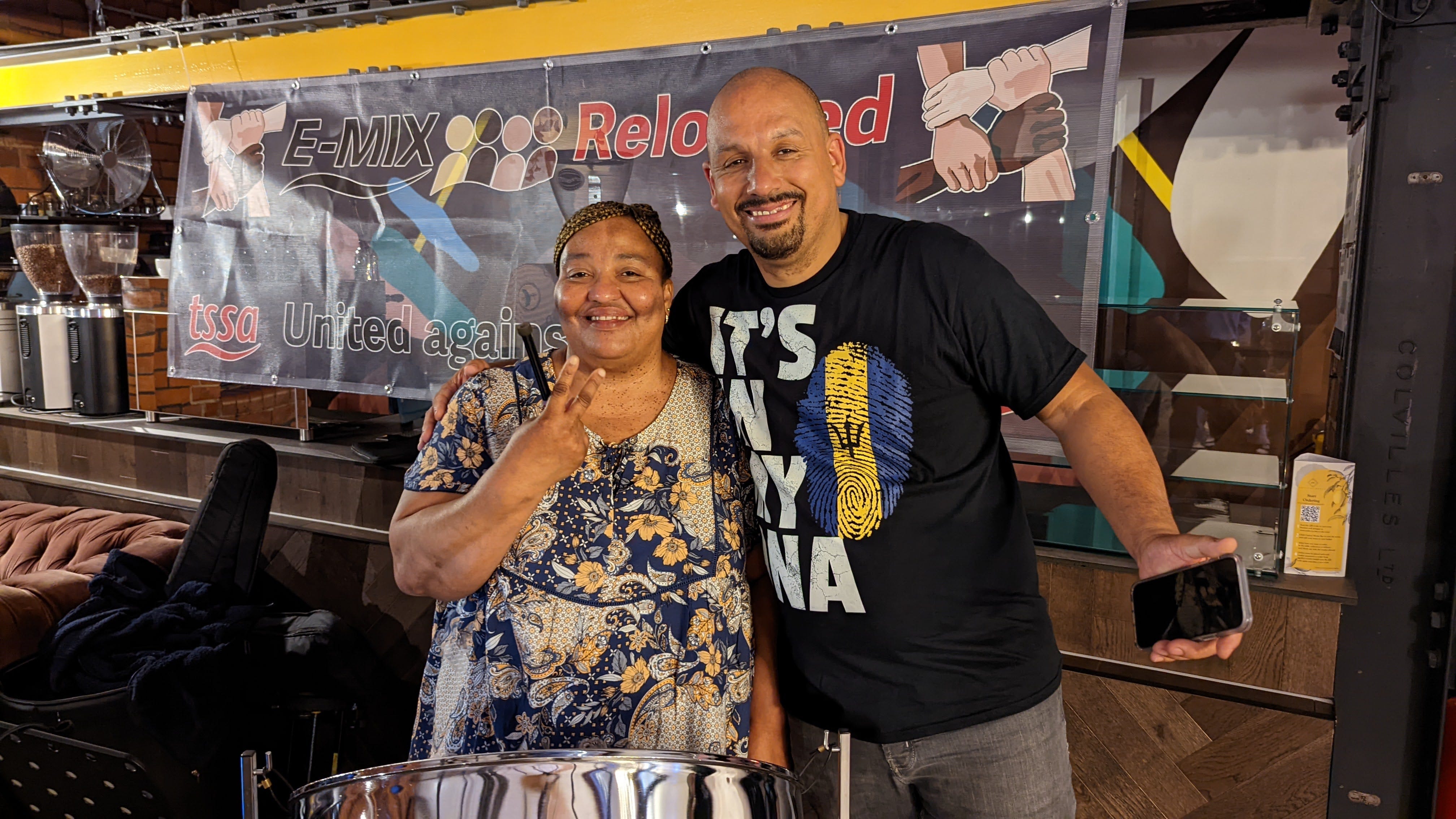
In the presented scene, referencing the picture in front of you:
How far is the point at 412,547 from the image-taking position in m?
1.41

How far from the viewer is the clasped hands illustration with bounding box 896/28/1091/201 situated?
2.16 m

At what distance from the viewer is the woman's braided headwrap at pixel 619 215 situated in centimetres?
151

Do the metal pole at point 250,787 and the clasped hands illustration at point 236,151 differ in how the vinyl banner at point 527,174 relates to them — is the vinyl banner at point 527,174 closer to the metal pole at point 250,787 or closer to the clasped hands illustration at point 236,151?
the clasped hands illustration at point 236,151

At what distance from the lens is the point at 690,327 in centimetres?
169

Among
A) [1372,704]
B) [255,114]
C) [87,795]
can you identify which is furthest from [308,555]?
[1372,704]

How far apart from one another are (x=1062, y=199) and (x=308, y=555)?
8.86 ft

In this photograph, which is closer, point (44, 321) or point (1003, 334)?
point (1003, 334)

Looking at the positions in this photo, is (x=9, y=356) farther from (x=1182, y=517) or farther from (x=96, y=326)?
(x=1182, y=517)

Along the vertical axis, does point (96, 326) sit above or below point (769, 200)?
below

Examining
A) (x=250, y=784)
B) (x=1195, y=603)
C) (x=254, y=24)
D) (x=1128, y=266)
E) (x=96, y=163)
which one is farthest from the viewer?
(x=96, y=163)

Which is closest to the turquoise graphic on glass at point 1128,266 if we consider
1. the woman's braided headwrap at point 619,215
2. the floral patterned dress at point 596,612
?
the woman's braided headwrap at point 619,215

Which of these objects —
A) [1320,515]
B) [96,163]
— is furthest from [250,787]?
[96,163]

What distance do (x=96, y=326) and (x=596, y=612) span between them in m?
3.44

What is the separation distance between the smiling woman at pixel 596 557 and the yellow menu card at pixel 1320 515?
1.27 metres
